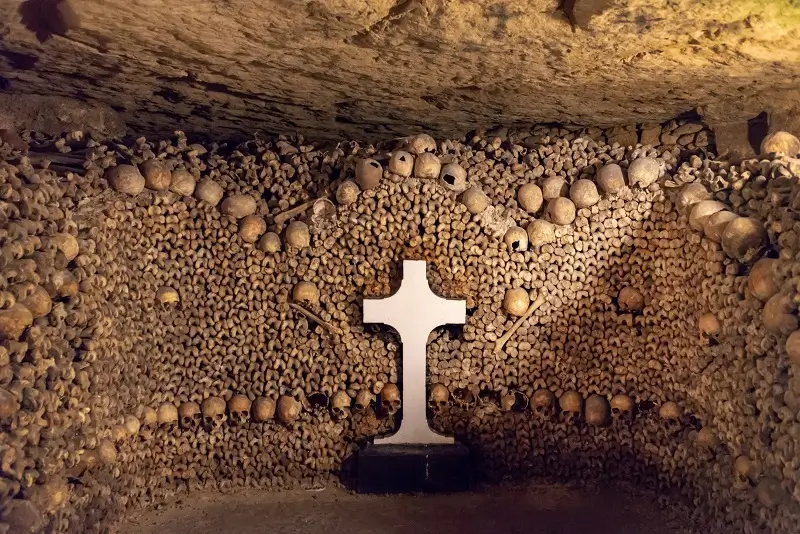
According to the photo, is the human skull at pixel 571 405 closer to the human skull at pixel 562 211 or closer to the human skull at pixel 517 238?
the human skull at pixel 517 238

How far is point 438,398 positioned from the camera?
202 inches

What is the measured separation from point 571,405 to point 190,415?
8.57ft

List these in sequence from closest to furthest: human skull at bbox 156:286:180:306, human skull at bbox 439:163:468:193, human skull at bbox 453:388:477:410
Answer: human skull at bbox 156:286:180:306 < human skull at bbox 439:163:468:193 < human skull at bbox 453:388:477:410

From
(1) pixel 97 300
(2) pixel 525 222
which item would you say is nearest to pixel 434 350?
(2) pixel 525 222

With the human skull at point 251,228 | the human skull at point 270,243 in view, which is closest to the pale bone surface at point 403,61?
the human skull at point 251,228

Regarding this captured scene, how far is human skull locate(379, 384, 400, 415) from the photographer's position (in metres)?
5.13

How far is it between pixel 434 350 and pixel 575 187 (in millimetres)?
1495

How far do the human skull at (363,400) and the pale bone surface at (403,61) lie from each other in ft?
6.40

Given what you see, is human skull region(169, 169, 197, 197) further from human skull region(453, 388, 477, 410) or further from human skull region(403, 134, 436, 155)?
human skull region(453, 388, 477, 410)

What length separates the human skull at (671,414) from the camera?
15.3 ft

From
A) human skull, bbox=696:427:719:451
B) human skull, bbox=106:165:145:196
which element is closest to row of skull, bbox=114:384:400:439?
human skull, bbox=106:165:145:196

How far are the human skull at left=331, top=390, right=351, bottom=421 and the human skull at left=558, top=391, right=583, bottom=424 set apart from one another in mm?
1491

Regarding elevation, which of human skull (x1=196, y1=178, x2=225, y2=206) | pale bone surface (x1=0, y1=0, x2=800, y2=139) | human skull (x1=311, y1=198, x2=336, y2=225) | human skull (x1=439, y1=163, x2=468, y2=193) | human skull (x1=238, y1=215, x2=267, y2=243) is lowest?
human skull (x1=238, y1=215, x2=267, y2=243)

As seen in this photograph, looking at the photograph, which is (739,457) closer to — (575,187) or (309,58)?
(575,187)
